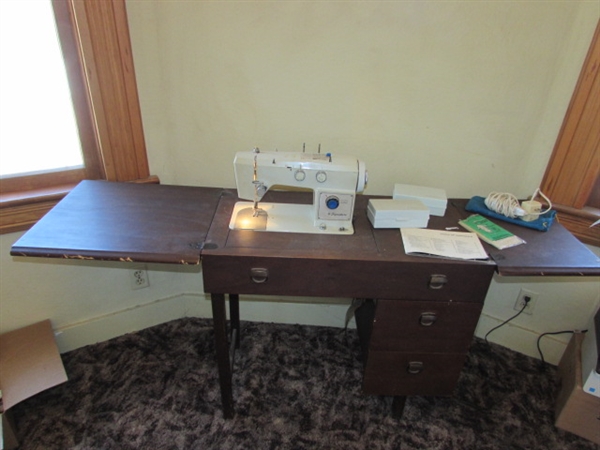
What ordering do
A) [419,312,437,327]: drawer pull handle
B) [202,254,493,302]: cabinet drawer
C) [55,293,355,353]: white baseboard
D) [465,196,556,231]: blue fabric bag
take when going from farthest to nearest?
[55,293,355,353]: white baseboard
[465,196,556,231]: blue fabric bag
[419,312,437,327]: drawer pull handle
[202,254,493,302]: cabinet drawer

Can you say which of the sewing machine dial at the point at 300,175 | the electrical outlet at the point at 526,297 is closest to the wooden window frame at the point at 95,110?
the sewing machine dial at the point at 300,175

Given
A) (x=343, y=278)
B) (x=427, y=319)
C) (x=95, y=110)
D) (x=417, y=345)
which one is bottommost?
(x=417, y=345)

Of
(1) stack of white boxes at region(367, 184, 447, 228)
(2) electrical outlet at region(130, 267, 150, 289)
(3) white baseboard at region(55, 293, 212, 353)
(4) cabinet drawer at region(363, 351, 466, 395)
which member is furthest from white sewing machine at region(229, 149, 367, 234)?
(3) white baseboard at region(55, 293, 212, 353)

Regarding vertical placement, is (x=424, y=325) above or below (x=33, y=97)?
below

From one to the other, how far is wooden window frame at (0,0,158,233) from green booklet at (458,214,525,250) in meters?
1.32

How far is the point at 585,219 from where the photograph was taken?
1559mm

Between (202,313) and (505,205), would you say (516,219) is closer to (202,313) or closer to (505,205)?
(505,205)

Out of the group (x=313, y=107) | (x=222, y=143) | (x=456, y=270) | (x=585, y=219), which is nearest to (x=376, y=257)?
(x=456, y=270)

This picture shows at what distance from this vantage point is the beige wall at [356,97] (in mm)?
1441

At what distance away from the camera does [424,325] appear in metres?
1.29

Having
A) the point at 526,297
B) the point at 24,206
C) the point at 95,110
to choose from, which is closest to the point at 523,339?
the point at 526,297

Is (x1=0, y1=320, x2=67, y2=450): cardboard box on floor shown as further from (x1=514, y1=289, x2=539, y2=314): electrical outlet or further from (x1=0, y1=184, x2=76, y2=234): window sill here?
(x1=514, y1=289, x2=539, y2=314): electrical outlet

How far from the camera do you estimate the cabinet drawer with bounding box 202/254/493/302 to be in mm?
1173

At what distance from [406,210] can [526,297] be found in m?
0.93
